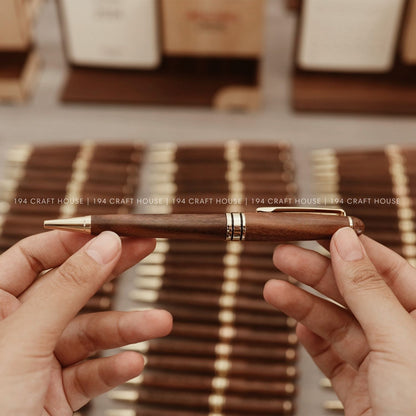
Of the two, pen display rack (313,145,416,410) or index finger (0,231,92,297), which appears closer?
index finger (0,231,92,297)

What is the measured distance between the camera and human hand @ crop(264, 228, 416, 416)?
0.38m

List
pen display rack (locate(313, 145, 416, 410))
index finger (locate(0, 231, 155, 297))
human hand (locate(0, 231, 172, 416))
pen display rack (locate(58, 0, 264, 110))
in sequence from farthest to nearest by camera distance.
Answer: pen display rack (locate(58, 0, 264, 110)) < pen display rack (locate(313, 145, 416, 410)) < index finger (locate(0, 231, 155, 297)) < human hand (locate(0, 231, 172, 416))

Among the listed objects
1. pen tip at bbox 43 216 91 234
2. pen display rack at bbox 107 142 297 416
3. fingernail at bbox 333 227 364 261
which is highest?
pen tip at bbox 43 216 91 234

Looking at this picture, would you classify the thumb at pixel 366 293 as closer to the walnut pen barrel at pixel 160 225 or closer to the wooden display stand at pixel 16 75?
the walnut pen barrel at pixel 160 225

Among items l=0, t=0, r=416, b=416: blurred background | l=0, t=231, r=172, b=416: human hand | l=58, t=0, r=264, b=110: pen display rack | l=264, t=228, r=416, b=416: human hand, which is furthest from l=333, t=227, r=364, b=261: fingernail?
l=58, t=0, r=264, b=110: pen display rack

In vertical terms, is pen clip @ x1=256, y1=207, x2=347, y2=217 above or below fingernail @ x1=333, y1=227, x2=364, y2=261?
below

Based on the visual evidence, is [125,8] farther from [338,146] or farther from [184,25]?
[338,146]

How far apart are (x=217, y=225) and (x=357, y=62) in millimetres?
562

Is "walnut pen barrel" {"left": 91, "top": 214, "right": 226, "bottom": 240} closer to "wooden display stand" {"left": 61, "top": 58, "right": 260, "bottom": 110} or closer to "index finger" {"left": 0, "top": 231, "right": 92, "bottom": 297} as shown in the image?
"index finger" {"left": 0, "top": 231, "right": 92, "bottom": 297}

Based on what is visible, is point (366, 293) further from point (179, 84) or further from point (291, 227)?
point (179, 84)

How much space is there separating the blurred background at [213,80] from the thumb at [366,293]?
334 mm

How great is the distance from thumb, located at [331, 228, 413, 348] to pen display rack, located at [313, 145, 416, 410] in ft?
0.86

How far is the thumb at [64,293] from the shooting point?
38cm

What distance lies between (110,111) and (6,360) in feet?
1.90
